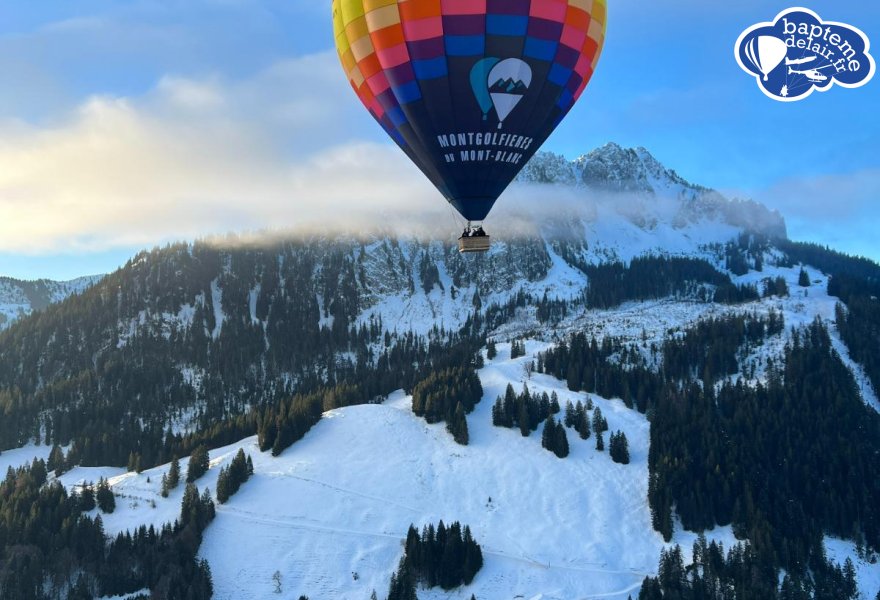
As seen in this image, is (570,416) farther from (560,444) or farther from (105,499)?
(105,499)

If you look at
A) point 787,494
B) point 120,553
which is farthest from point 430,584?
point 787,494

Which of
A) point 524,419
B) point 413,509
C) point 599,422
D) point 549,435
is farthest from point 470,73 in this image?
point 599,422

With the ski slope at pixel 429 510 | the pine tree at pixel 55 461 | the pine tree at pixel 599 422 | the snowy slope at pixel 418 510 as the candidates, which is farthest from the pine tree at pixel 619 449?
the pine tree at pixel 55 461

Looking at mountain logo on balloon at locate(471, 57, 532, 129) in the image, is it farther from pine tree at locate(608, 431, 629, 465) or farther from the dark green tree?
pine tree at locate(608, 431, 629, 465)

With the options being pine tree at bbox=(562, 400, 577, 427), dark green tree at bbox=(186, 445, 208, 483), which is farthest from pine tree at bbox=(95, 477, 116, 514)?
pine tree at bbox=(562, 400, 577, 427)

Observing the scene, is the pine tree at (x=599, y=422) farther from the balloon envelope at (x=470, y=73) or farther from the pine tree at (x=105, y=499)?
the balloon envelope at (x=470, y=73)
